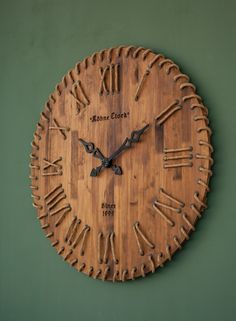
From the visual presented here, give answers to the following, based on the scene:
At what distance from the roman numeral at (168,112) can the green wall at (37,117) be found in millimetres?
88

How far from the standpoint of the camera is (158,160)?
6.13 ft

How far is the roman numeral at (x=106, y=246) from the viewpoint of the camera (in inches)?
76.7

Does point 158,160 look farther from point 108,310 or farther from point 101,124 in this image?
point 108,310

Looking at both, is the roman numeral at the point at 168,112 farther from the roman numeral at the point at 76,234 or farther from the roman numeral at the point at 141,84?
the roman numeral at the point at 76,234

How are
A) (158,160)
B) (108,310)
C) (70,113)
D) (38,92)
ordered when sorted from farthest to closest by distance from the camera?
1. (38,92)
2. (70,113)
3. (108,310)
4. (158,160)

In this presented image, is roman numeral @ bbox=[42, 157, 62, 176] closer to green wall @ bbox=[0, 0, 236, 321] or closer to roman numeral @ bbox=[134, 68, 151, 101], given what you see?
green wall @ bbox=[0, 0, 236, 321]

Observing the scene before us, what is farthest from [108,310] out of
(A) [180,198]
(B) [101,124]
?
(B) [101,124]

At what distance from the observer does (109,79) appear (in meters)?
2.03

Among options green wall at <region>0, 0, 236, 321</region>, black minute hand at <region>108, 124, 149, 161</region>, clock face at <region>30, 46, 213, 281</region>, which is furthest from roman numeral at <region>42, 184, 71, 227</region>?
black minute hand at <region>108, 124, 149, 161</region>

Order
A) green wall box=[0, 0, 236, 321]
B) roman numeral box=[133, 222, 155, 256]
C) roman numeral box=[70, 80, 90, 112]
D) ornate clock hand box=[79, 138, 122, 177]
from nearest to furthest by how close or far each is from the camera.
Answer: green wall box=[0, 0, 236, 321] → roman numeral box=[133, 222, 155, 256] → ornate clock hand box=[79, 138, 122, 177] → roman numeral box=[70, 80, 90, 112]

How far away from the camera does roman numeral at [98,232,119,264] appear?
1947mm

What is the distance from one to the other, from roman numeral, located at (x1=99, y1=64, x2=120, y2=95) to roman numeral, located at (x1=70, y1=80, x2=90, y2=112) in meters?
0.08

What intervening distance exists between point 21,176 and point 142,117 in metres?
0.70

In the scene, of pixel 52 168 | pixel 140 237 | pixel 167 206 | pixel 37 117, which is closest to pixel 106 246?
pixel 140 237
